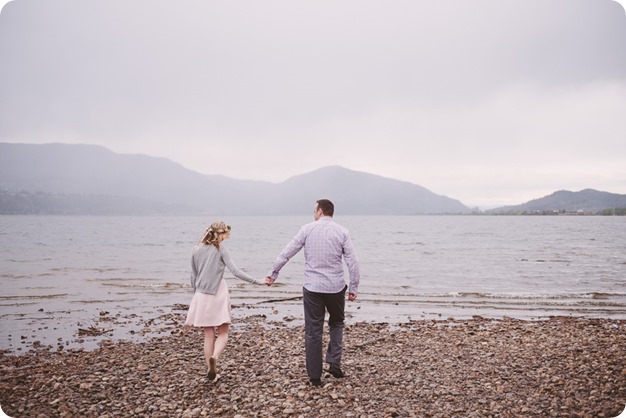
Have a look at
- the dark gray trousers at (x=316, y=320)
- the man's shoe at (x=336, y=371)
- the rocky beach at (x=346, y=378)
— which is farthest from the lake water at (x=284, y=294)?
the dark gray trousers at (x=316, y=320)

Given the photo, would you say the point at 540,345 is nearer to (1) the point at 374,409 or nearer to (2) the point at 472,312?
(1) the point at 374,409

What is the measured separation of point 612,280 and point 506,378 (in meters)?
24.2

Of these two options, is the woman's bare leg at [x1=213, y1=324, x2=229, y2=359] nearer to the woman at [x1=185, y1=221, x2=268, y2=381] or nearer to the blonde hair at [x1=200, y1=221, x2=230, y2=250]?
the woman at [x1=185, y1=221, x2=268, y2=381]

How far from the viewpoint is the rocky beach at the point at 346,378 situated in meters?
7.01

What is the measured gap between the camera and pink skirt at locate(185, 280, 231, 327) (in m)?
8.09

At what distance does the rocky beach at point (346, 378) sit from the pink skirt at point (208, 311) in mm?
1138

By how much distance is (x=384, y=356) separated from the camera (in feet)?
32.7

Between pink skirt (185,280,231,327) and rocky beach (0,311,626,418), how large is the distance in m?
1.14

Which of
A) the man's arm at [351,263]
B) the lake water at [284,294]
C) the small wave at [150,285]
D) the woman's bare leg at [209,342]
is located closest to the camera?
the man's arm at [351,263]

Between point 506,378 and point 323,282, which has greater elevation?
point 323,282

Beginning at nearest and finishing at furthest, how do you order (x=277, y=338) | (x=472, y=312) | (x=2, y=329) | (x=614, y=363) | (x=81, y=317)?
(x=614, y=363) → (x=277, y=338) → (x=2, y=329) → (x=81, y=317) → (x=472, y=312)

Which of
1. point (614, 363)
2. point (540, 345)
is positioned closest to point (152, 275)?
point (540, 345)

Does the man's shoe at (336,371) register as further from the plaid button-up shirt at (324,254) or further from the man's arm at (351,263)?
the plaid button-up shirt at (324,254)

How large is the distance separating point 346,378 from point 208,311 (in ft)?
9.56
